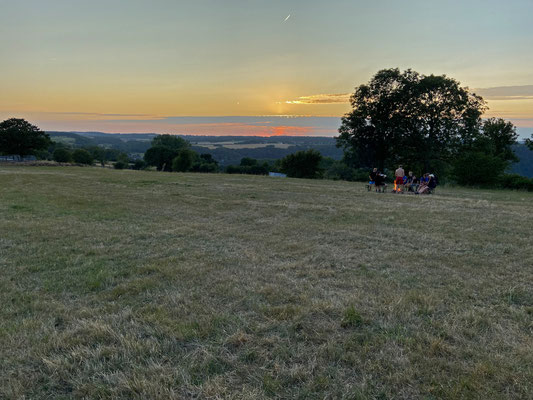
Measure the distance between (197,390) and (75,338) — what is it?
1.58 meters

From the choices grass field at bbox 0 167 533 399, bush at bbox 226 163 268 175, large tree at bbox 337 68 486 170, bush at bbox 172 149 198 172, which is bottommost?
grass field at bbox 0 167 533 399

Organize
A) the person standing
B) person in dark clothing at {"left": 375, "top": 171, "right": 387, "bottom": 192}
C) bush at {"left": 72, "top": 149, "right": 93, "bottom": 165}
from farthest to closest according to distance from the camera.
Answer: bush at {"left": 72, "top": 149, "right": 93, "bottom": 165}
person in dark clothing at {"left": 375, "top": 171, "right": 387, "bottom": 192}
the person standing

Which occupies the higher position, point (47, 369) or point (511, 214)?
point (511, 214)

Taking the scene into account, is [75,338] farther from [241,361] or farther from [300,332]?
[300,332]

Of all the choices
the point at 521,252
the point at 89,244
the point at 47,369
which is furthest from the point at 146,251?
the point at 521,252

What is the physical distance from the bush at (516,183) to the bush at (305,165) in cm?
2519

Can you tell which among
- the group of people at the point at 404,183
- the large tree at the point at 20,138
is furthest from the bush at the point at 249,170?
the group of people at the point at 404,183

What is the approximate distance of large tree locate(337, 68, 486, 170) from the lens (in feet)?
102

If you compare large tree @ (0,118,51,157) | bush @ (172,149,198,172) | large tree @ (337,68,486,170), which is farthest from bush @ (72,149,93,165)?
large tree @ (337,68,486,170)

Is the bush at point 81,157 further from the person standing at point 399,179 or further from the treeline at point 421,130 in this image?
the person standing at point 399,179

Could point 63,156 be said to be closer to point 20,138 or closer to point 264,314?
point 20,138

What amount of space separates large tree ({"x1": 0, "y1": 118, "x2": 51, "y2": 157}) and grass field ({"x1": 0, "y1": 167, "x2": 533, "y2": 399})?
146 feet

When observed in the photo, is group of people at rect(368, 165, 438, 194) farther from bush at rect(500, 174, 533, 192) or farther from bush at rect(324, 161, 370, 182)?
bush at rect(324, 161, 370, 182)

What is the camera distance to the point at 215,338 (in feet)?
10.7
